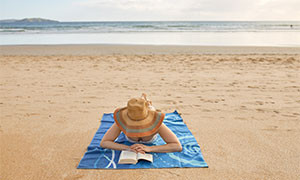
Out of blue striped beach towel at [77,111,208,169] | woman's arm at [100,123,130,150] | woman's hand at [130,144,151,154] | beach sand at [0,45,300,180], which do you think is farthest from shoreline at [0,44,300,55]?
woman's hand at [130,144,151,154]

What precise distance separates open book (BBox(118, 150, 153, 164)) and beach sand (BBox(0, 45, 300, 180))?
137 millimetres

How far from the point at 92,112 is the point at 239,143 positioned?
8.85 feet

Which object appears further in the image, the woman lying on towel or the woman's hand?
the woman's hand

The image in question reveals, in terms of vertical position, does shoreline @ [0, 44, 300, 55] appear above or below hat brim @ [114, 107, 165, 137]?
above

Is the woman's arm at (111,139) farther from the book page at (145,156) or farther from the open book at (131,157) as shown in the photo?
the book page at (145,156)

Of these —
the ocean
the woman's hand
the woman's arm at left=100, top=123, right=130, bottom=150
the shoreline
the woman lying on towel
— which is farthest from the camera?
the ocean

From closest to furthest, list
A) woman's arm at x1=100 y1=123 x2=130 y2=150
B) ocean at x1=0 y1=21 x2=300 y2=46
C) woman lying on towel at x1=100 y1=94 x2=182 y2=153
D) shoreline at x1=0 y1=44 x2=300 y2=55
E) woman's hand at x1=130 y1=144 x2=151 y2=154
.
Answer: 1. woman lying on towel at x1=100 y1=94 x2=182 y2=153
2. woman's hand at x1=130 y1=144 x2=151 y2=154
3. woman's arm at x1=100 y1=123 x2=130 y2=150
4. shoreline at x1=0 y1=44 x2=300 y2=55
5. ocean at x1=0 y1=21 x2=300 y2=46

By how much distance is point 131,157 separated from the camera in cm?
287

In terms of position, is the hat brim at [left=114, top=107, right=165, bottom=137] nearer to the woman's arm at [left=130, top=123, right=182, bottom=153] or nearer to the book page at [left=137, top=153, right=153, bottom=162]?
the woman's arm at [left=130, top=123, right=182, bottom=153]

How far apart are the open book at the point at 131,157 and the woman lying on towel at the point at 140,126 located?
53mm

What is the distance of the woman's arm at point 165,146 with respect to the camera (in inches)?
117

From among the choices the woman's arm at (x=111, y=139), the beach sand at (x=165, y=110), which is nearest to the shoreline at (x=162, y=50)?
the beach sand at (x=165, y=110)

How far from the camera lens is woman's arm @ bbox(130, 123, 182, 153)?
2.98m

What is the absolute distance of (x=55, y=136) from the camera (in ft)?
12.1
